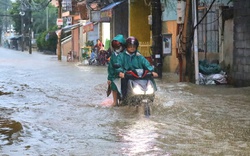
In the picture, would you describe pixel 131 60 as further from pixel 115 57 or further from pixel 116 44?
pixel 116 44

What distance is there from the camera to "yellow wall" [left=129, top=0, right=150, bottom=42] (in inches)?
934

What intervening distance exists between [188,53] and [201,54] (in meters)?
3.38

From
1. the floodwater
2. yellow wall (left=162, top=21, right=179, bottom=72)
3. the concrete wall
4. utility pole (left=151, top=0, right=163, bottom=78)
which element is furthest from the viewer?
yellow wall (left=162, top=21, right=179, bottom=72)

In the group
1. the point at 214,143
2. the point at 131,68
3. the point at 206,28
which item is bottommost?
the point at 214,143

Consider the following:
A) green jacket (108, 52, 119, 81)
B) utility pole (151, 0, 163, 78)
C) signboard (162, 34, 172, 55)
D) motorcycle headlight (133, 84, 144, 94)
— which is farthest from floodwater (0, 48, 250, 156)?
signboard (162, 34, 172, 55)

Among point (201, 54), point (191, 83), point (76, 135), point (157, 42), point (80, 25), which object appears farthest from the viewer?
point (80, 25)

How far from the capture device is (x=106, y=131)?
7207mm

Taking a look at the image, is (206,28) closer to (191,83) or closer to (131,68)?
(191,83)

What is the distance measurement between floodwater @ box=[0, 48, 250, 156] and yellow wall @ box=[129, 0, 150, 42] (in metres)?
11.5

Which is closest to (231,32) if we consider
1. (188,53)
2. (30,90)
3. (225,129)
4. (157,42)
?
(188,53)

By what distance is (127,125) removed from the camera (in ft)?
25.0

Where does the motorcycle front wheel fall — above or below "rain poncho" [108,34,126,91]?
below

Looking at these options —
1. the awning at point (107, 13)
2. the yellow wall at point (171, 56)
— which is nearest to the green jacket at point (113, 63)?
the yellow wall at point (171, 56)

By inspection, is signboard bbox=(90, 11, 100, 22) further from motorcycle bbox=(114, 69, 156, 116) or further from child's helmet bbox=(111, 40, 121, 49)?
motorcycle bbox=(114, 69, 156, 116)
